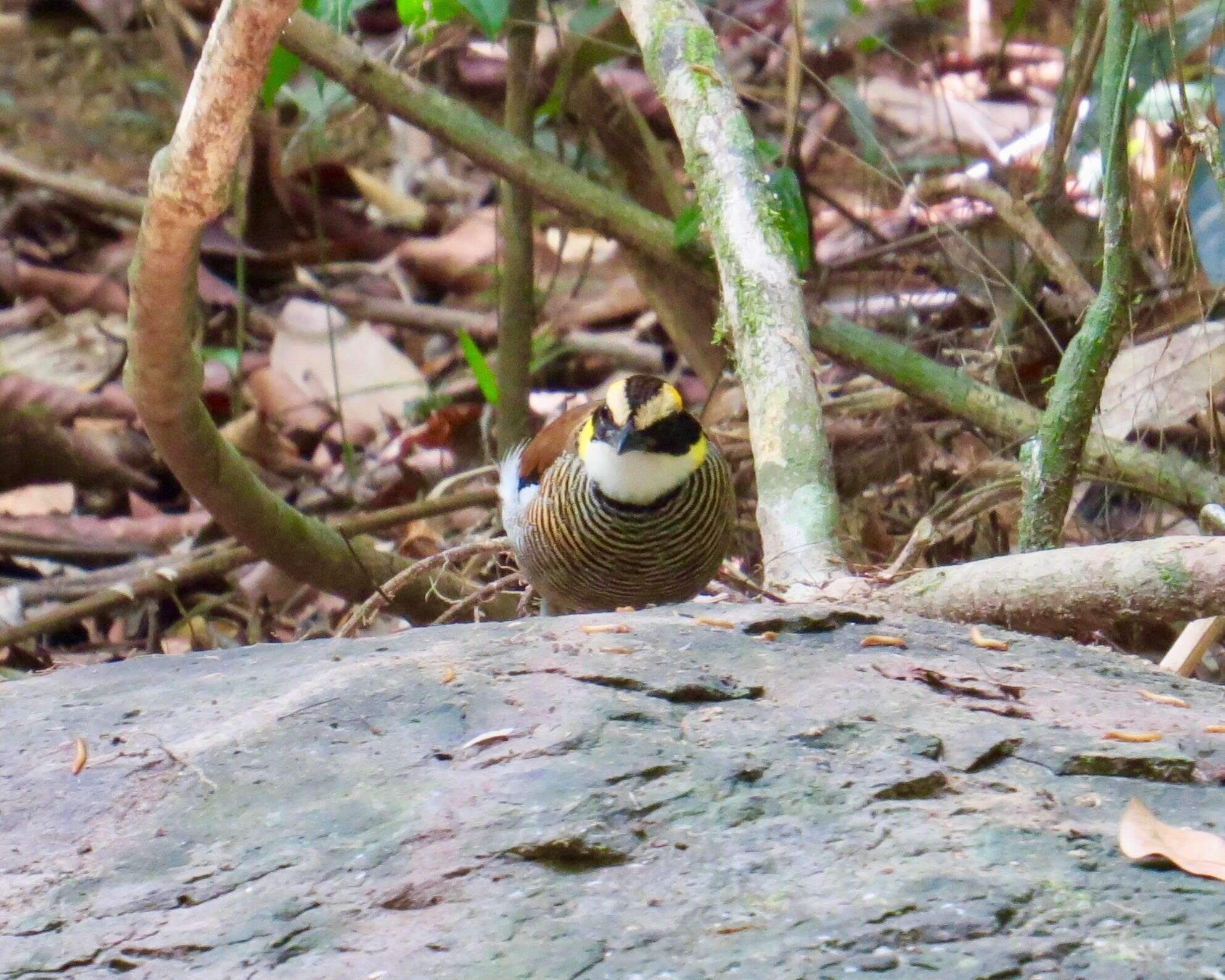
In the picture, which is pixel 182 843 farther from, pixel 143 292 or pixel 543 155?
pixel 543 155

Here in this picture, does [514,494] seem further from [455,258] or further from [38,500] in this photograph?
[455,258]

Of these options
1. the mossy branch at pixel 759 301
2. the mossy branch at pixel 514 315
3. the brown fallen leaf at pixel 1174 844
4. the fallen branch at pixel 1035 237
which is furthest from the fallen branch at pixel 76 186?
the brown fallen leaf at pixel 1174 844

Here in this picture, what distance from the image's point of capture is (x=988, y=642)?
253 cm

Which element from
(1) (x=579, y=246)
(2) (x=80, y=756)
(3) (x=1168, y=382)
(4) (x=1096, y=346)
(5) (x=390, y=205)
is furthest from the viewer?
(5) (x=390, y=205)

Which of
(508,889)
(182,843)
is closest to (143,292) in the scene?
(182,843)

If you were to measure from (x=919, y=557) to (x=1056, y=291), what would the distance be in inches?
59.5

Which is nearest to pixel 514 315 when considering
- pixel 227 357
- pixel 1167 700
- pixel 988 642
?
pixel 227 357

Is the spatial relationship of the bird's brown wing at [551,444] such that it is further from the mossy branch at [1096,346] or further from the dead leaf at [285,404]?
the dead leaf at [285,404]

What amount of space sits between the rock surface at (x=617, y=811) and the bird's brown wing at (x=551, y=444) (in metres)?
1.64

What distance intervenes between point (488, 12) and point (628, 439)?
3.58 ft

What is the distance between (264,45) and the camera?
249 centimetres

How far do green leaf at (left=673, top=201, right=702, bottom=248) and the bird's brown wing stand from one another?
505mm

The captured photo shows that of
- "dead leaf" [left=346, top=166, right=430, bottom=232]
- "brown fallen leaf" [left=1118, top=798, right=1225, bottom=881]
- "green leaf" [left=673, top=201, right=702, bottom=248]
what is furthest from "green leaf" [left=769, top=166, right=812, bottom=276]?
"dead leaf" [left=346, top=166, right=430, bottom=232]

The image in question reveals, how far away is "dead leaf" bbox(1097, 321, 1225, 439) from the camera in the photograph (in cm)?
404
